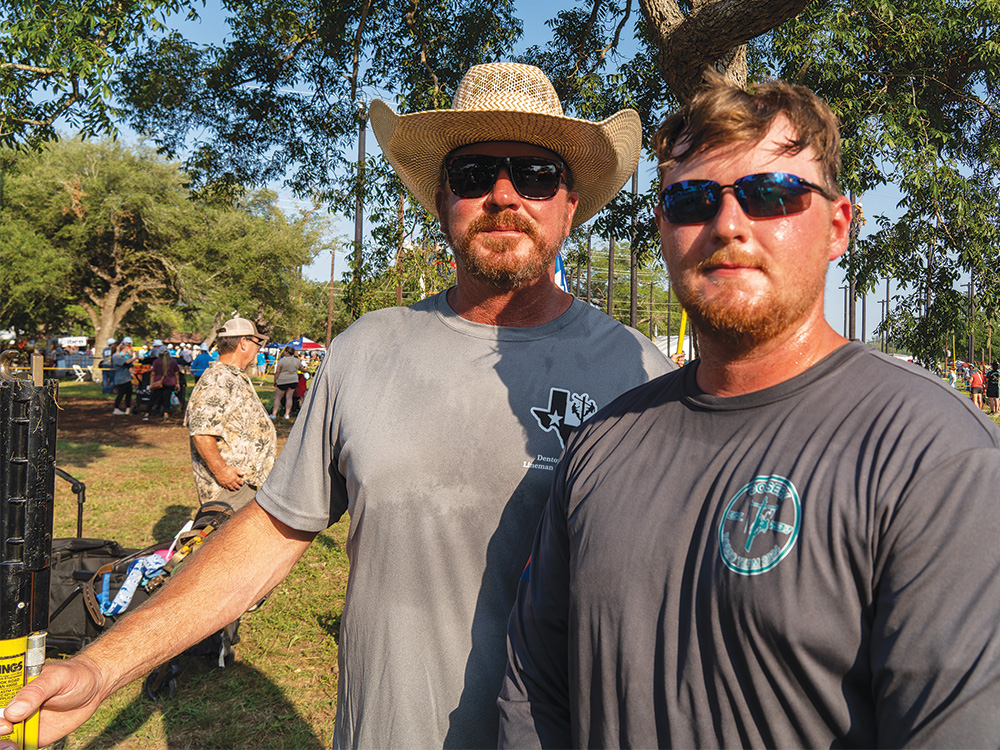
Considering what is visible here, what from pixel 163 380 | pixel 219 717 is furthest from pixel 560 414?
pixel 163 380

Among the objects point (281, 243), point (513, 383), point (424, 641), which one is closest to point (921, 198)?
point (513, 383)

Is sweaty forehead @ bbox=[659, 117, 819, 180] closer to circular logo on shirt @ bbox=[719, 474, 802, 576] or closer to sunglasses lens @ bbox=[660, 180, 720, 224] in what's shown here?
sunglasses lens @ bbox=[660, 180, 720, 224]

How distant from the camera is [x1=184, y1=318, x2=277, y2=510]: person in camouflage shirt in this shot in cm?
597

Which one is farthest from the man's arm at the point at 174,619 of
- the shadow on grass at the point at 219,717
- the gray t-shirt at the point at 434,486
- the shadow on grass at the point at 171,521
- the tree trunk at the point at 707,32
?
the shadow on grass at the point at 171,521

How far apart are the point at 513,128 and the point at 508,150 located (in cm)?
7

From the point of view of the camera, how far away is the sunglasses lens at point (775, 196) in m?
1.45

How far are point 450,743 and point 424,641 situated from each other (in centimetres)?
25

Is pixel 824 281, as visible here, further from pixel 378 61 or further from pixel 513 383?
pixel 378 61

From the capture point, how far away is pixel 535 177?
223cm

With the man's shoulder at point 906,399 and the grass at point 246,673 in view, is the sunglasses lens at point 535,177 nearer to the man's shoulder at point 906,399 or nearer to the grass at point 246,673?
the man's shoulder at point 906,399

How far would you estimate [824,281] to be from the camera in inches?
56.8

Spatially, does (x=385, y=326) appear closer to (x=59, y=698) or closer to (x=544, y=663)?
(x=544, y=663)

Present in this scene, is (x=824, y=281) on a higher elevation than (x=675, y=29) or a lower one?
lower

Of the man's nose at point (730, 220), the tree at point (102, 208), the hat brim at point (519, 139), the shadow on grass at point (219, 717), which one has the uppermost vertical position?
the tree at point (102, 208)
